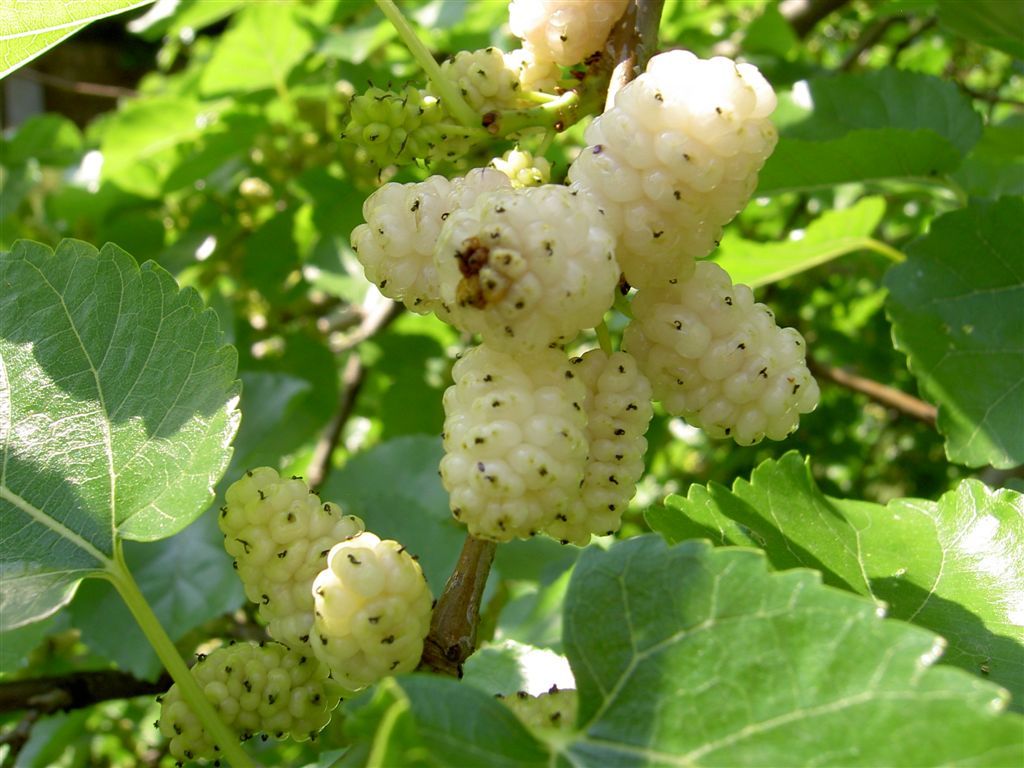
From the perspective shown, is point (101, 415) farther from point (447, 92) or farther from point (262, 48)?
point (262, 48)

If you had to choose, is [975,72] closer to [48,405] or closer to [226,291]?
[226,291]

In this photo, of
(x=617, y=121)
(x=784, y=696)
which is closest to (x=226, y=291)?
(x=617, y=121)

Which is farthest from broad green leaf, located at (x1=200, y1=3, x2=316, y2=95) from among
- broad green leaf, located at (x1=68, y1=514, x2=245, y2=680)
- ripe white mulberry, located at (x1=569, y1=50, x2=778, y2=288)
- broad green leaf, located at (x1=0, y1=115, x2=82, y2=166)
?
ripe white mulberry, located at (x1=569, y1=50, x2=778, y2=288)

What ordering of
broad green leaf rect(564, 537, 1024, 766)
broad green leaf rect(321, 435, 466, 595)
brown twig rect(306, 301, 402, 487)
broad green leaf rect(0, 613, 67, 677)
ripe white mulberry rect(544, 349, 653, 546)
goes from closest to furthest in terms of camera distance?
broad green leaf rect(564, 537, 1024, 766) → ripe white mulberry rect(544, 349, 653, 546) → broad green leaf rect(0, 613, 67, 677) → broad green leaf rect(321, 435, 466, 595) → brown twig rect(306, 301, 402, 487)

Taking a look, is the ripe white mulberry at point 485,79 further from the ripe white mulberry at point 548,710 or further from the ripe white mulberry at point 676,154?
the ripe white mulberry at point 548,710

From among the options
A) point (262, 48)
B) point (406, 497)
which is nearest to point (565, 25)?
point (406, 497)

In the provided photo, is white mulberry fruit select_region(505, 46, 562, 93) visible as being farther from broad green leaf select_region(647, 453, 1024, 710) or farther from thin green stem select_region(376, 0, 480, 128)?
broad green leaf select_region(647, 453, 1024, 710)
